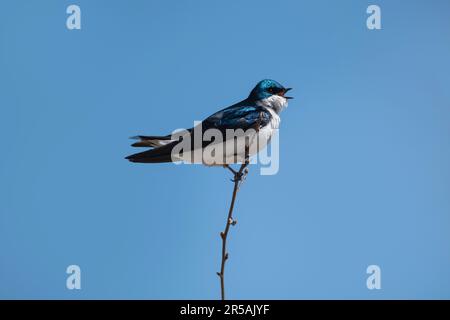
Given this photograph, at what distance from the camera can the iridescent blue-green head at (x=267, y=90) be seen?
18.0 ft

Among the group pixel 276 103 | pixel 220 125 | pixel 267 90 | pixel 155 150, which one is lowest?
pixel 155 150

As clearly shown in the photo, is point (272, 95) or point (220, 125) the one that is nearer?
point (220, 125)

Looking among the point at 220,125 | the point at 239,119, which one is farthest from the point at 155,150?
the point at 239,119

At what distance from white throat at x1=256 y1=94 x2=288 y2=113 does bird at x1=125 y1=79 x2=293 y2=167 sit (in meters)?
0.06

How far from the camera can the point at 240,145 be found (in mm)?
4719

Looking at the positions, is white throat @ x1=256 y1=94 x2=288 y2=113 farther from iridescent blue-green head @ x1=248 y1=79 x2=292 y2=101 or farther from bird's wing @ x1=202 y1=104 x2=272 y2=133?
bird's wing @ x1=202 y1=104 x2=272 y2=133

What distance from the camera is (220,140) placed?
4.81m

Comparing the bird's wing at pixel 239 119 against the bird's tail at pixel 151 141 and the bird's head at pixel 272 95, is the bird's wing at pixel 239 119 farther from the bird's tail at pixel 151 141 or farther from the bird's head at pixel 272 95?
the bird's tail at pixel 151 141

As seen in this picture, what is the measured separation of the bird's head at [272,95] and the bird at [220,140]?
7cm

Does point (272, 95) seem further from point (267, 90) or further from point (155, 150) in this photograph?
point (155, 150)

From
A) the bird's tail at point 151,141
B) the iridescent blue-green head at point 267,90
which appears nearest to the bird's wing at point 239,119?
the iridescent blue-green head at point 267,90

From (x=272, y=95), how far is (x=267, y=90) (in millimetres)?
79
